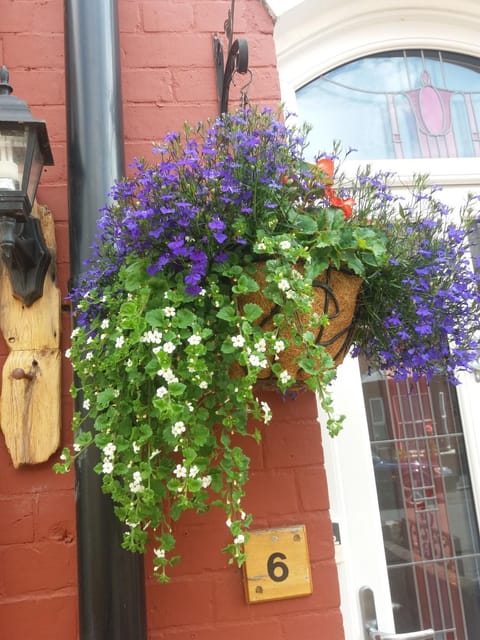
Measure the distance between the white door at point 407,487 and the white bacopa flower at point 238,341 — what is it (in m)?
0.77

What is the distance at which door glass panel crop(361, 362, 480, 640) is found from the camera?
1.64 meters

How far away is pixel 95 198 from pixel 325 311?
0.61 m

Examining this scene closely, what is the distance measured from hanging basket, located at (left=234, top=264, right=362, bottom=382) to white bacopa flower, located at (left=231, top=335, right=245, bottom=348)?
89mm

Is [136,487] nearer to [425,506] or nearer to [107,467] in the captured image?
[107,467]

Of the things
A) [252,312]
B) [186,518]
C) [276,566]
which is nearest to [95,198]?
[252,312]

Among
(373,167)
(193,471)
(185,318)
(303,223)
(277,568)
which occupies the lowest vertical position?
(277,568)

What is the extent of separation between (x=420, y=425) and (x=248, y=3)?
137cm

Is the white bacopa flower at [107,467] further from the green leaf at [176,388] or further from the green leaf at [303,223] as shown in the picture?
the green leaf at [303,223]

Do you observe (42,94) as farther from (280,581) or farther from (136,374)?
(280,581)

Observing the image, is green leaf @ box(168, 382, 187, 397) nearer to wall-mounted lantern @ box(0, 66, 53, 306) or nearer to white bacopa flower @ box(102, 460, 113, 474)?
white bacopa flower @ box(102, 460, 113, 474)

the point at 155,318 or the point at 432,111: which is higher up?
the point at 432,111

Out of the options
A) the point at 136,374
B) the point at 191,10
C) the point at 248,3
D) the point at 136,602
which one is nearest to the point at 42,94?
the point at 191,10

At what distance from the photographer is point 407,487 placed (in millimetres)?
1698

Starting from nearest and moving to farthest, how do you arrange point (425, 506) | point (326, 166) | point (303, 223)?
point (303, 223) < point (326, 166) < point (425, 506)
